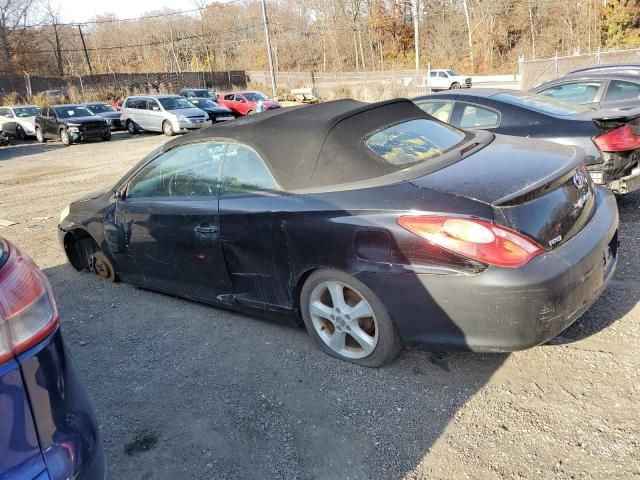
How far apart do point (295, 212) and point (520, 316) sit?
1389 mm

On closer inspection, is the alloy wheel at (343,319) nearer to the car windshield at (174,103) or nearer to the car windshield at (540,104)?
the car windshield at (540,104)

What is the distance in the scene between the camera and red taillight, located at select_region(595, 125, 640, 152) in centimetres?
476

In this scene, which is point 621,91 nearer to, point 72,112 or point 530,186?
point 530,186

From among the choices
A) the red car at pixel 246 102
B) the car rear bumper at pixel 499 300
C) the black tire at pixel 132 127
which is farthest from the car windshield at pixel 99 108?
the car rear bumper at pixel 499 300

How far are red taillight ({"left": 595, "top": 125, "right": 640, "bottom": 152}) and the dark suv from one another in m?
19.9

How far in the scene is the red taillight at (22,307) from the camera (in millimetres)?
1381

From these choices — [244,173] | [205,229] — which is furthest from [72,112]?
[244,173]

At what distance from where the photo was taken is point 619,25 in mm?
38281

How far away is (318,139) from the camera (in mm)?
3113

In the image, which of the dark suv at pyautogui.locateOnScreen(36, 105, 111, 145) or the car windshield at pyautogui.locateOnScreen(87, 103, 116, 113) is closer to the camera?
the dark suv at pyautogui.locateOnScreen(36, 105, 111, 145)

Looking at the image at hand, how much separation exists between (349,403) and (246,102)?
24782 millimetres

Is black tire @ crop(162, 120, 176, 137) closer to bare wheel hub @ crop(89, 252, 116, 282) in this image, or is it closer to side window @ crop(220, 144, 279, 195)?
bare wheel hub @ crop(89, 252, 116, 282)

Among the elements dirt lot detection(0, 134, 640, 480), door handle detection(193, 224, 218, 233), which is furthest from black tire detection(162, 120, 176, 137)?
door handle detection(193, 224, 218, 233)

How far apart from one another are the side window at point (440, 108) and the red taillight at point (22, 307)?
17.2 ft
